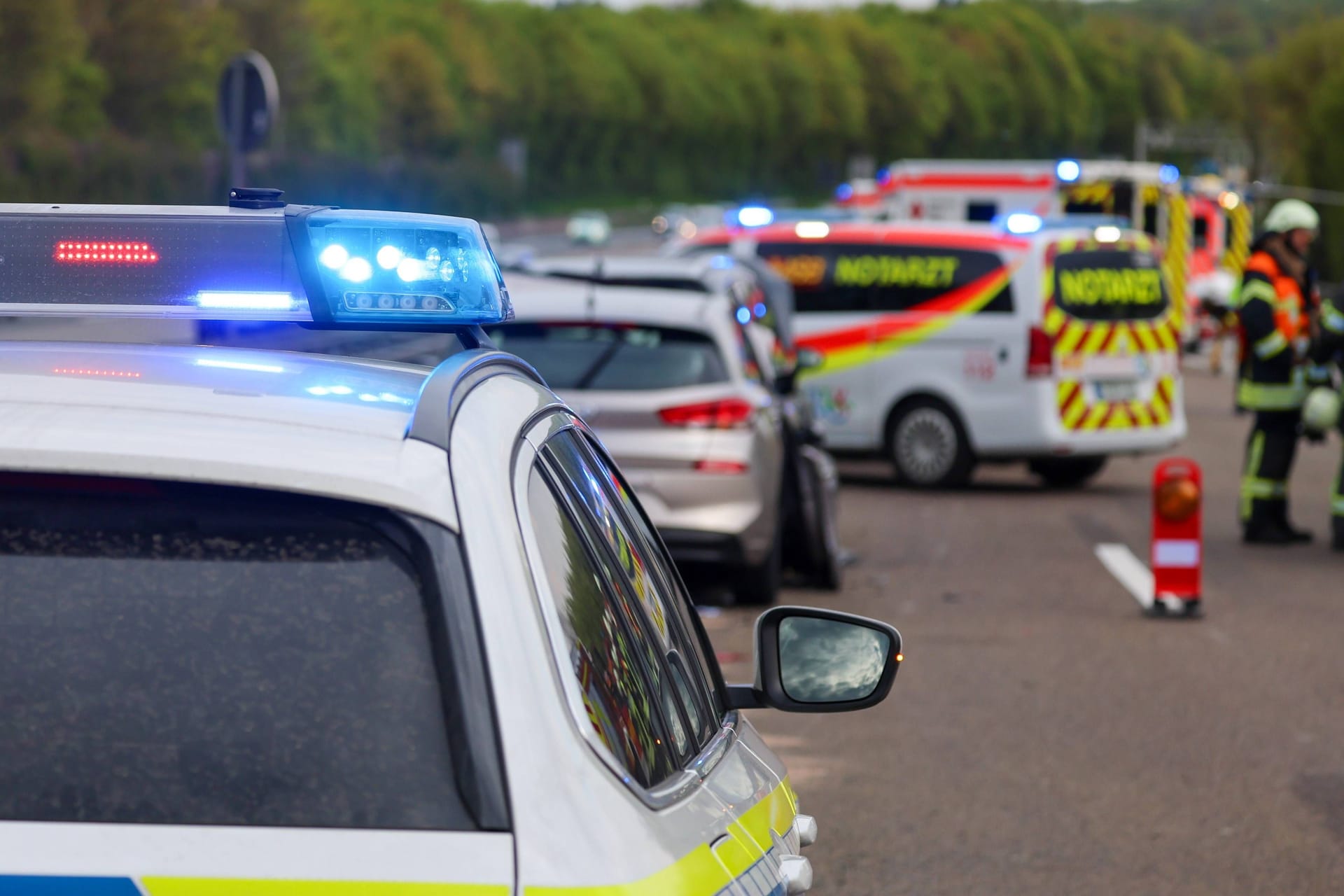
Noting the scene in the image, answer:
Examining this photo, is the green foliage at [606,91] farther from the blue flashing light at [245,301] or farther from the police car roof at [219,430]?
the police car roof at [219,430]

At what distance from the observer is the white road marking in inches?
414

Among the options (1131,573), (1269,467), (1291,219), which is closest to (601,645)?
(1131,573)

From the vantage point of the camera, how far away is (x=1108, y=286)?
16.5 meters

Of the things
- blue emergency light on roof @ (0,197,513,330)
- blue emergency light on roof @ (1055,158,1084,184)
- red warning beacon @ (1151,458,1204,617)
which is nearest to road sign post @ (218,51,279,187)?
red warning beacon @ (1151,458,1204,617)

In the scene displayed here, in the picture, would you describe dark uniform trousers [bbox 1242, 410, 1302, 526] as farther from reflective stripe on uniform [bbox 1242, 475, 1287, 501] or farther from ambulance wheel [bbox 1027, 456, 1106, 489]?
ambulance wheel [bbox 1027, 456, 1106, 489]

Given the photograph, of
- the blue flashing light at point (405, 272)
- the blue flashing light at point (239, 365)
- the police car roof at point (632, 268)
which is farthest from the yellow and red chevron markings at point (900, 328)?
the blue flashing light at point (239, 365)

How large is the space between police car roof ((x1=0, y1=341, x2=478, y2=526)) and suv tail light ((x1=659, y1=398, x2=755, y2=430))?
772 cm

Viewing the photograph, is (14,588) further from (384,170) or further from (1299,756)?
(384,170)

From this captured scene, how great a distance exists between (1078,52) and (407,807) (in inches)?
2966

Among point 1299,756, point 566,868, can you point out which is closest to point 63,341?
point 566,868

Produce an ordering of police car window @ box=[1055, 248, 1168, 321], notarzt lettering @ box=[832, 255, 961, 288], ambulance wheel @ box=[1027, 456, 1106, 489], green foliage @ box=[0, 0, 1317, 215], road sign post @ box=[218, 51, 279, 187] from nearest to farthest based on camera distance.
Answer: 1. road sign post @ box=[218, 51, 279, 187]
2. police car window @ box=[1055, 248, 1168, 321]
3. notarzt lettering @ box=[832, 255, 961, 288]
4. ambulance wheel @ box=[1027, 456, 1106, 489]
5. green foliage @ box=[0, 0, 1317, 215]

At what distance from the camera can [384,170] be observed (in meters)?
92.7

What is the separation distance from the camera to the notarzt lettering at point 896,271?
665 inches

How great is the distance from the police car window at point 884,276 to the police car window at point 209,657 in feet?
48.9
